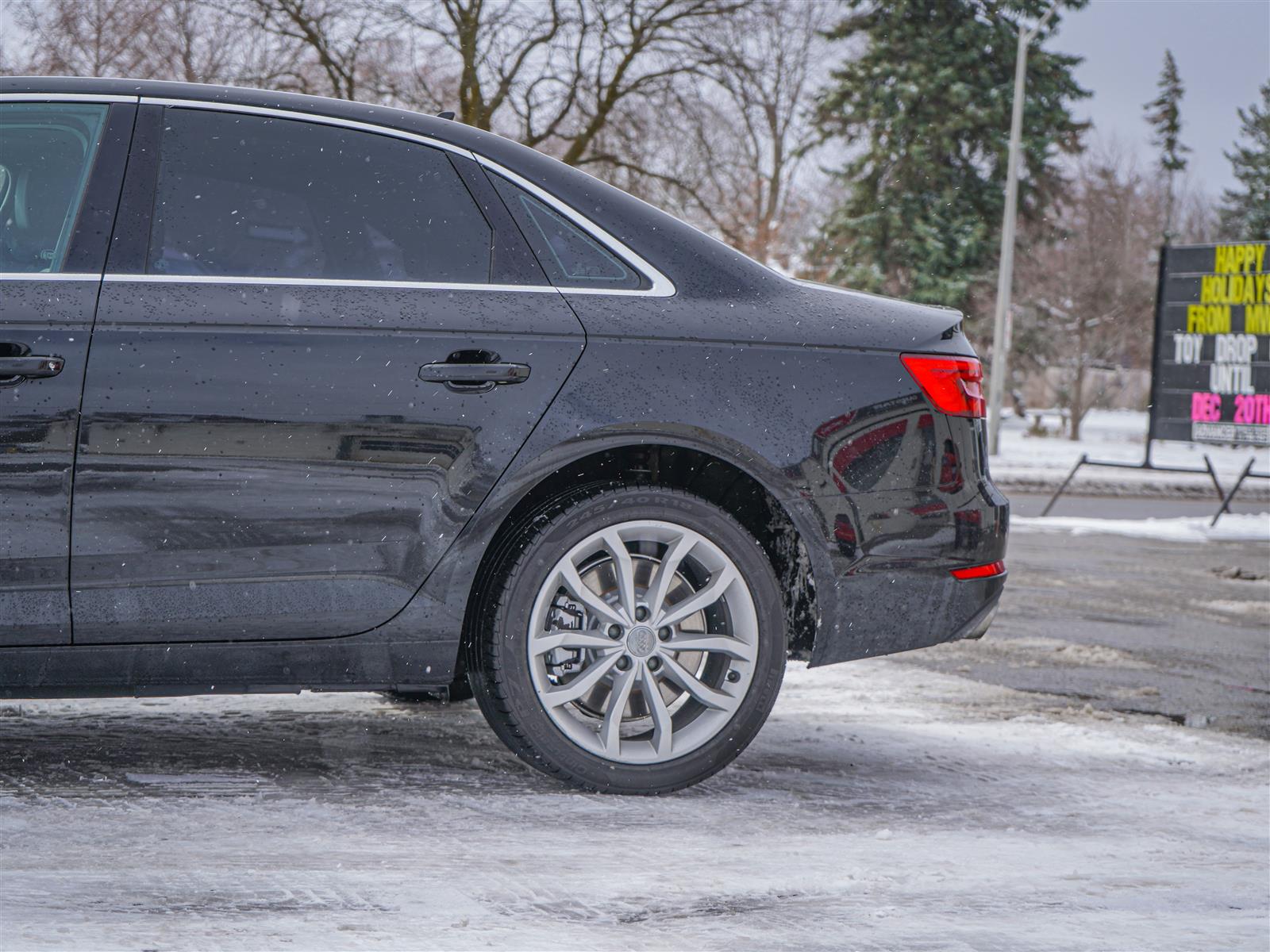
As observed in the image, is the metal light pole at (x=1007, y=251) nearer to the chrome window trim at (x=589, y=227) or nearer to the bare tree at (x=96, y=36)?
the bare tree at (x=96, y=36)

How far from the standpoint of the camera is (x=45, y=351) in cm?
322

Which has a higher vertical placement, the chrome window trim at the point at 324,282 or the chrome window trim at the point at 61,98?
the chrome window trim at the point at 61,98

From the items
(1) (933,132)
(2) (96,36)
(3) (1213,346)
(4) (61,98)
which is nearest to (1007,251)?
(1) (933,132)

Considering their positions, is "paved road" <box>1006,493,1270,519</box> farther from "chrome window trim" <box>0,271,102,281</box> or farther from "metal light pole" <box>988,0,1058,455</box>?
"chrome window trim" <box>0,271,102,281</box>

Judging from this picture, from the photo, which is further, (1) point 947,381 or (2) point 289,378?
(1) point 947,381

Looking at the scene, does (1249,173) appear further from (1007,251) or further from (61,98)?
(61,98)

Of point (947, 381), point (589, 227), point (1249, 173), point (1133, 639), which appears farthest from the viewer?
point (1249, 173)

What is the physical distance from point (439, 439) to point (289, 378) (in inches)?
14.9

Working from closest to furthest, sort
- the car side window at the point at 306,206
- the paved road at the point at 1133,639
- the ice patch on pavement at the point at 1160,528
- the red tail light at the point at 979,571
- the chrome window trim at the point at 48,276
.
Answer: the chrome window trim at the point at 48,276
the car side window at the point at 306,206
the red tail light at the point at 979,571
the paved road at the point at 1133,639
the ice patch on pavement at the point at 1160,528

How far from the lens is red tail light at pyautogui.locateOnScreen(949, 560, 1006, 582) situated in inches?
148

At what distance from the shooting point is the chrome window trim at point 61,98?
3477mm

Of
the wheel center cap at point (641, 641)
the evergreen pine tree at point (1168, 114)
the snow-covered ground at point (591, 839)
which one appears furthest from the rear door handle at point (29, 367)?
the evergreen pine tree at point (1168, 114)

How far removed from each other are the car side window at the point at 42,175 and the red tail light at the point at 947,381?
83.5 inches

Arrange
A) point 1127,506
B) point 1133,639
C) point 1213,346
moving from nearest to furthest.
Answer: point 1133,639 < point 1213,346 < point 1127,506
